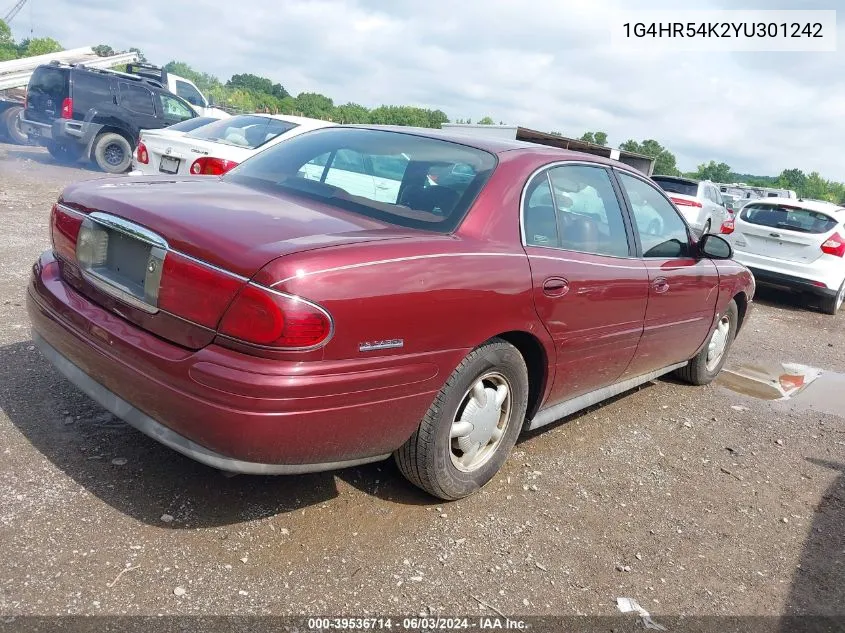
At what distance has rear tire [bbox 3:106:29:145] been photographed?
58.5ft

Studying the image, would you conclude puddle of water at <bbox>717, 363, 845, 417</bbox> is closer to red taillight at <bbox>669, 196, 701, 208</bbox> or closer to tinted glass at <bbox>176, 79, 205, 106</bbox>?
red taillight at <bbox>669, 196, 701, 208</bbox>

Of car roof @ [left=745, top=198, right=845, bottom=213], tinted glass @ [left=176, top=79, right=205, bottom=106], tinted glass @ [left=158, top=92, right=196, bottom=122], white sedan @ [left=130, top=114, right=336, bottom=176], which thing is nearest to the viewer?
white sedan @ [left=130, top=114, right=336, bottom=176]

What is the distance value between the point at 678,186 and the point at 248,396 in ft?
47.5

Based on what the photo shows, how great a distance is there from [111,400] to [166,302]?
500mm

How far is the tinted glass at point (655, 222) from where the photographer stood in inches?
161

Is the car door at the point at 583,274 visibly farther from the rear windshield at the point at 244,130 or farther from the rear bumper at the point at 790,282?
the rear bumper at the point at 790,282

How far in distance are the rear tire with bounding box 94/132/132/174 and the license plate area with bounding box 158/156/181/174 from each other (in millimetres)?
6323

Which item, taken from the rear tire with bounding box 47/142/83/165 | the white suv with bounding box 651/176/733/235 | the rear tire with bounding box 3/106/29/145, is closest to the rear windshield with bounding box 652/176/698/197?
the white suv with bounding box 651/176/733/235

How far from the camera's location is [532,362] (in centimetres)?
332

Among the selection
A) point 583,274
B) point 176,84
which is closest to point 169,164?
point 583,274

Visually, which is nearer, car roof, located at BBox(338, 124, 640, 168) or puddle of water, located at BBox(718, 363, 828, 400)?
car roof, located at BBox(338, 124, 640, 168)

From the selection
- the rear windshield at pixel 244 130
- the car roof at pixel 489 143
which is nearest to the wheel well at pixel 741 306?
the car roof at pixel 489 143

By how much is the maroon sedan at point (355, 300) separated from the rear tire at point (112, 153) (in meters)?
11.9

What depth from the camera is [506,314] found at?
291 centimetres
